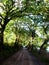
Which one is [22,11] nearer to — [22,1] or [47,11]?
[22,1]

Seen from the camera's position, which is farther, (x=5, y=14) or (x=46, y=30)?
(x=46, y=30)

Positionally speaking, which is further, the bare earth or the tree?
A: the tree

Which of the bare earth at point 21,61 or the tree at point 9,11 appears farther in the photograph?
the tree at point 9,11

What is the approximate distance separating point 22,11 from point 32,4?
183 cm

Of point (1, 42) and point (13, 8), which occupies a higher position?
point (13, 8)

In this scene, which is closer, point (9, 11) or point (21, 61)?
point (21, 61)

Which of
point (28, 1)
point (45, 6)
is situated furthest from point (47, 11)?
point (28, 1)

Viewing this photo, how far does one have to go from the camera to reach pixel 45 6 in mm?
27953

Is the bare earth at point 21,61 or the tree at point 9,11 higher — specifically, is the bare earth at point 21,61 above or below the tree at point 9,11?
below

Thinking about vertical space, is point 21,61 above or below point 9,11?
below

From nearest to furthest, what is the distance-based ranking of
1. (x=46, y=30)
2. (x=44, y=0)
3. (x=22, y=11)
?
1. (x=44, y=0)
2. (x=22, y=11)
3. (x=46, y=30)

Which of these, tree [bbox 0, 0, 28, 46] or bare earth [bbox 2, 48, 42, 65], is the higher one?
tree [bbox 0, 0, 28, 46]

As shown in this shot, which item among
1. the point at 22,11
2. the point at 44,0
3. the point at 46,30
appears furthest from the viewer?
the point at 46,30

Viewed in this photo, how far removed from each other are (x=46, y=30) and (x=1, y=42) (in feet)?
37.8
